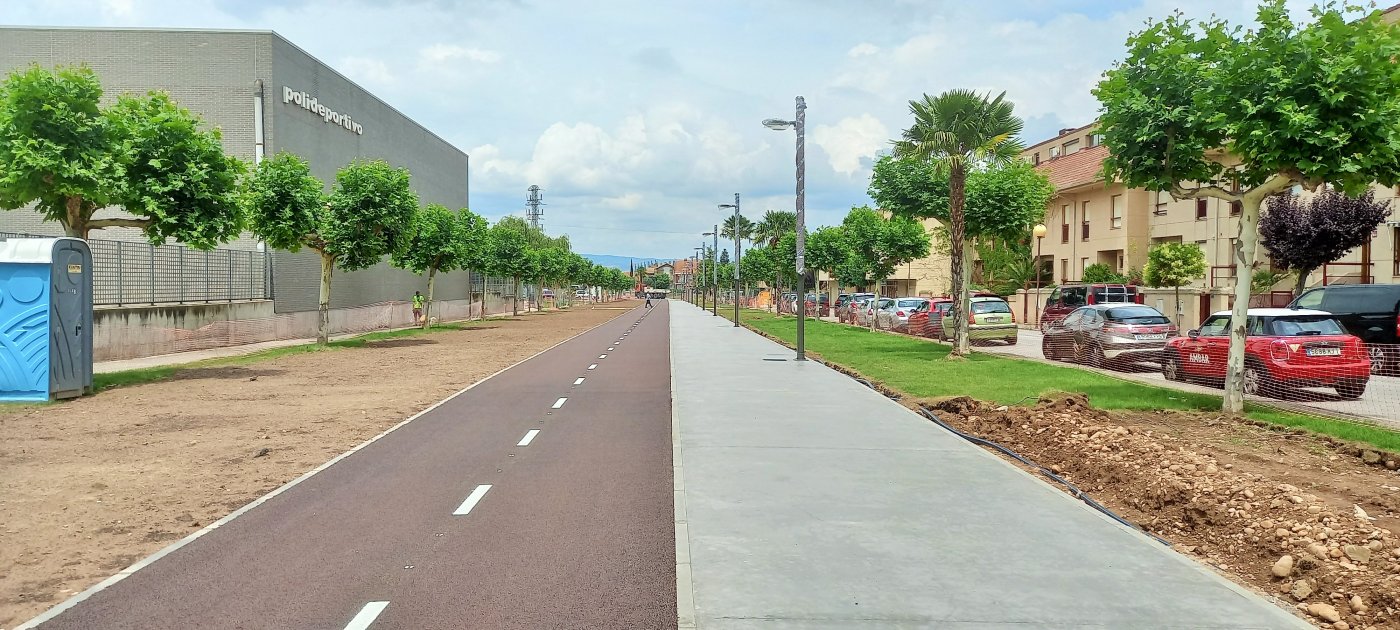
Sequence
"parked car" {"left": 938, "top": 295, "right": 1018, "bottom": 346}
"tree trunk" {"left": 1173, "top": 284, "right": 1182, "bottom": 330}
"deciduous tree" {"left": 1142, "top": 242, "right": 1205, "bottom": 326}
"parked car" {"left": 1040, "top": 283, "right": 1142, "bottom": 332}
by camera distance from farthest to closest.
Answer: "parked car" {"left": 1040, "top": 283, "right": 1142, "bottom": 332} < "deciduous tree" {"left": 1142, "top": 242, "right": 1205, "bottom": 326} < "tree trunk" {"left": 1173, "top": 284, "right": 1182, "bottom": 330} < "parked car" {"left": 938, "top": 295, "right": 1018, "bottom": 346}

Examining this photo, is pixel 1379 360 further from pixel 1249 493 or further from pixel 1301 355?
pixel 1249 493

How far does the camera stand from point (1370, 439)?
11.0 m

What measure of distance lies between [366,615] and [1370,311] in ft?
78.7

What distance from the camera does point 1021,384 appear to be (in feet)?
57.8

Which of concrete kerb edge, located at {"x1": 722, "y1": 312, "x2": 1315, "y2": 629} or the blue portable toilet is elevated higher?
the blue portable toilet

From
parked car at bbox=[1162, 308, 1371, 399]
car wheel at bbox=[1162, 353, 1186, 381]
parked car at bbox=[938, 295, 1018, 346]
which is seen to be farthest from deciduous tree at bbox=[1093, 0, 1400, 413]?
parked car at bbox=[938, 295, 1018, 346]

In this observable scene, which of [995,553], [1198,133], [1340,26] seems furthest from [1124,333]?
[995,553]

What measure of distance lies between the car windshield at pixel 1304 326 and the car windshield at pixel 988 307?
1437 cm

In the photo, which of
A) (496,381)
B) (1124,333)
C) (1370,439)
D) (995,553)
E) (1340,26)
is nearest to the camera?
(995,553)

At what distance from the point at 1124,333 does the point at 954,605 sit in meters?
17.6

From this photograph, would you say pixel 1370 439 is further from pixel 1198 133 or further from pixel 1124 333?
pixel 1124 333

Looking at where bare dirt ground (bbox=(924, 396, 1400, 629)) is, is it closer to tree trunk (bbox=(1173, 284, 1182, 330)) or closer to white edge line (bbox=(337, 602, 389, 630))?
white edge line (bbox=(337, 602, 389, 630))

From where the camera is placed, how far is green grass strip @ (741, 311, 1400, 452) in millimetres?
12344

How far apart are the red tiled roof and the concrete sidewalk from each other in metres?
42.6
